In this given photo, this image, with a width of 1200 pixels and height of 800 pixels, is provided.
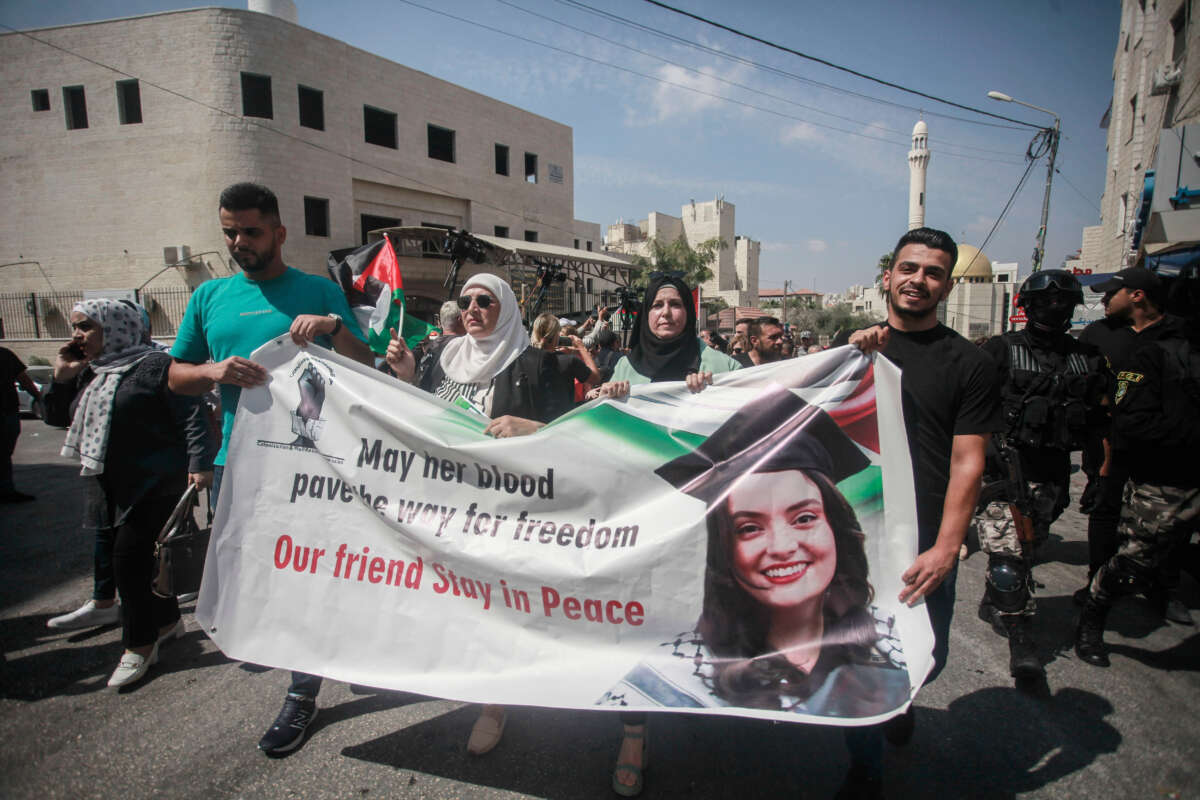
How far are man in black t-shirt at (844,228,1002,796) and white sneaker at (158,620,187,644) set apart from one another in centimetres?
342

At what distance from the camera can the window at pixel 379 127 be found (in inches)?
914

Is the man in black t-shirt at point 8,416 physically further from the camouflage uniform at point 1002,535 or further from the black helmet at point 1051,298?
the black helmet at point 1051,298

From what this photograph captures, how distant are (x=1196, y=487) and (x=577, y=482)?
323cm

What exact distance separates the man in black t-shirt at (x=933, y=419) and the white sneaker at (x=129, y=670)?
10.6ft

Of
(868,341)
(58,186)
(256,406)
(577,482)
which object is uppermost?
(58,186)

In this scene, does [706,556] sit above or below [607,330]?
below

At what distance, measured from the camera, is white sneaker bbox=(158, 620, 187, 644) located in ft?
10.5

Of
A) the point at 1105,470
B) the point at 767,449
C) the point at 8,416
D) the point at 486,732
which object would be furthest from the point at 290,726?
the point at 8,416

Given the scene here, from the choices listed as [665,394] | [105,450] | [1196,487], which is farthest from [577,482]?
[1196,487]

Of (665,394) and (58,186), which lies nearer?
(665,394)

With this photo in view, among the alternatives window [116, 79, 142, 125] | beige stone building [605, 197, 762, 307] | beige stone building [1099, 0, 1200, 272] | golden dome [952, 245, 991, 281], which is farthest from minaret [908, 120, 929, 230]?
window [116, 79, 142, 125]

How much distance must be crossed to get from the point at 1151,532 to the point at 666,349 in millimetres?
2702

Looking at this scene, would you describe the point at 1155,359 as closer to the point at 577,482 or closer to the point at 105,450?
the point at 577,482

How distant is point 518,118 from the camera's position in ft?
90.8
